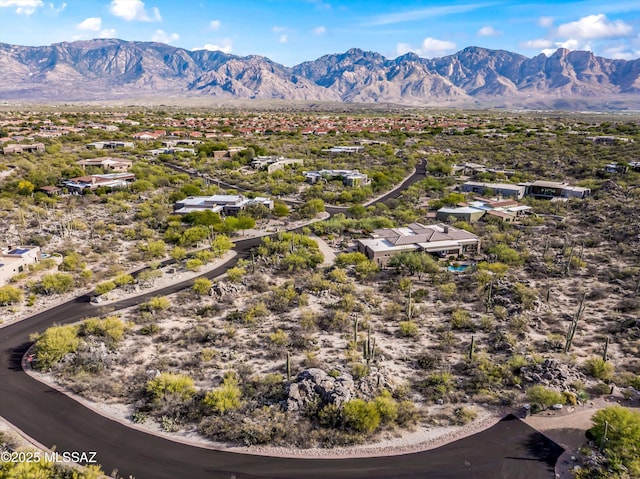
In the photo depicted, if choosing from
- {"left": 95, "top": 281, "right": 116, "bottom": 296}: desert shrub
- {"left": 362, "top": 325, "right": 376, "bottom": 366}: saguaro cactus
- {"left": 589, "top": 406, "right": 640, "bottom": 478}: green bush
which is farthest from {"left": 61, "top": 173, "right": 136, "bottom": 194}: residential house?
{"left": 589, "top": 406, "right": 640, "bottom": 478}: green bush

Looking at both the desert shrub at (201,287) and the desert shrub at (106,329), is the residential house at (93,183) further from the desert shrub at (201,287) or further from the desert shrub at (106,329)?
the desert shrub at (106,329)

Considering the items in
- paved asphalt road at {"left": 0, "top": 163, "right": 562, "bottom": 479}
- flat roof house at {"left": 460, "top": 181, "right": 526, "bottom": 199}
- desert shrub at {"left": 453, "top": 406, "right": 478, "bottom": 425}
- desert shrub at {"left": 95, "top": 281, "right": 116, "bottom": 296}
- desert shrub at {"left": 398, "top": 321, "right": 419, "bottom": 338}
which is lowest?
paved asphalt road at {"left": 0, "top": 163, "right": 562, "bottom": 479}

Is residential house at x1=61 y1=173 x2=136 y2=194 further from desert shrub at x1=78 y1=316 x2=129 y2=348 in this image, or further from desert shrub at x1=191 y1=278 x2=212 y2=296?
desert shrub at x1=78 y1=316 x2=129 y2=348

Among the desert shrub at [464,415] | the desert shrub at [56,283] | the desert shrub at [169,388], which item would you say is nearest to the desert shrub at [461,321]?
the desert shrub at [464,415]

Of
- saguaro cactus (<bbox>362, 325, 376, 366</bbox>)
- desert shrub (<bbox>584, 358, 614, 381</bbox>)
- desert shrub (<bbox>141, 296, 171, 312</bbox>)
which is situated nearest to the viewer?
desert shrub (<bbox>584, 358, 614, 381</bbox>)

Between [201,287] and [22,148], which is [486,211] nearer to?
[201,287]

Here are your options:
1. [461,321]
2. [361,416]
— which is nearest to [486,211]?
[461,321]

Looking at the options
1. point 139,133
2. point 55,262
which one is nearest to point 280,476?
point 55,262

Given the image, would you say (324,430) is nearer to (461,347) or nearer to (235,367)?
(235,367)
